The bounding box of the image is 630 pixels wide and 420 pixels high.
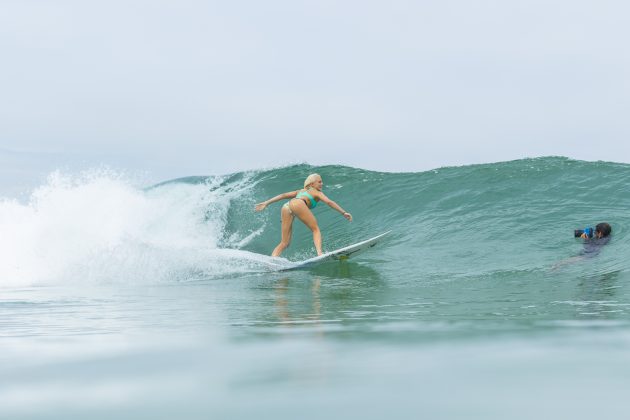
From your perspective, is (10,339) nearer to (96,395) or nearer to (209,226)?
(96,395)

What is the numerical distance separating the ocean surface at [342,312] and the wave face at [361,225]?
0.20 ft

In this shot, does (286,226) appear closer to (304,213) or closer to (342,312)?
(304,213)

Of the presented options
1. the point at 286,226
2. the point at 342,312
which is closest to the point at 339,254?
the point at 286,226

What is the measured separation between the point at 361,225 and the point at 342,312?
10745 millimetres

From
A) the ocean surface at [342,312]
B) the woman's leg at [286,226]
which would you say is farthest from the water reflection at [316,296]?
the woman's leg at [286,226]

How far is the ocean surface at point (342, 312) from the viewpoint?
1917 millimetres

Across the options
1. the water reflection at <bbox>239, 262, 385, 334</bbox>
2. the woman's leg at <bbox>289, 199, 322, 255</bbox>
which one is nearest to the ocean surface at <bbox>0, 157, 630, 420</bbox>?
the water reflection at <bbox>239, 262, 385, 334</bbox>

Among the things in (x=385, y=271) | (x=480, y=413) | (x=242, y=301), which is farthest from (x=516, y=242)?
(x=480, y=413)

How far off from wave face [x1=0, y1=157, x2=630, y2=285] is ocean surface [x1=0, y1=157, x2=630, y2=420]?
0.20 ft

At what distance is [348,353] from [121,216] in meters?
12.6

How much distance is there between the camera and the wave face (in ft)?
34.5

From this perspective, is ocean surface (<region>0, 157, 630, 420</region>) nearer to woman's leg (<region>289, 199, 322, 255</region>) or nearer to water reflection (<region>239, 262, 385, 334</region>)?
water reflection (<region>239, 262, 385, 334</region>)

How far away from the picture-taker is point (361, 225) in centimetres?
1541

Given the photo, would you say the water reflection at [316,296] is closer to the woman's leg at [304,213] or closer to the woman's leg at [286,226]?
the woman's leg at [304,213]
